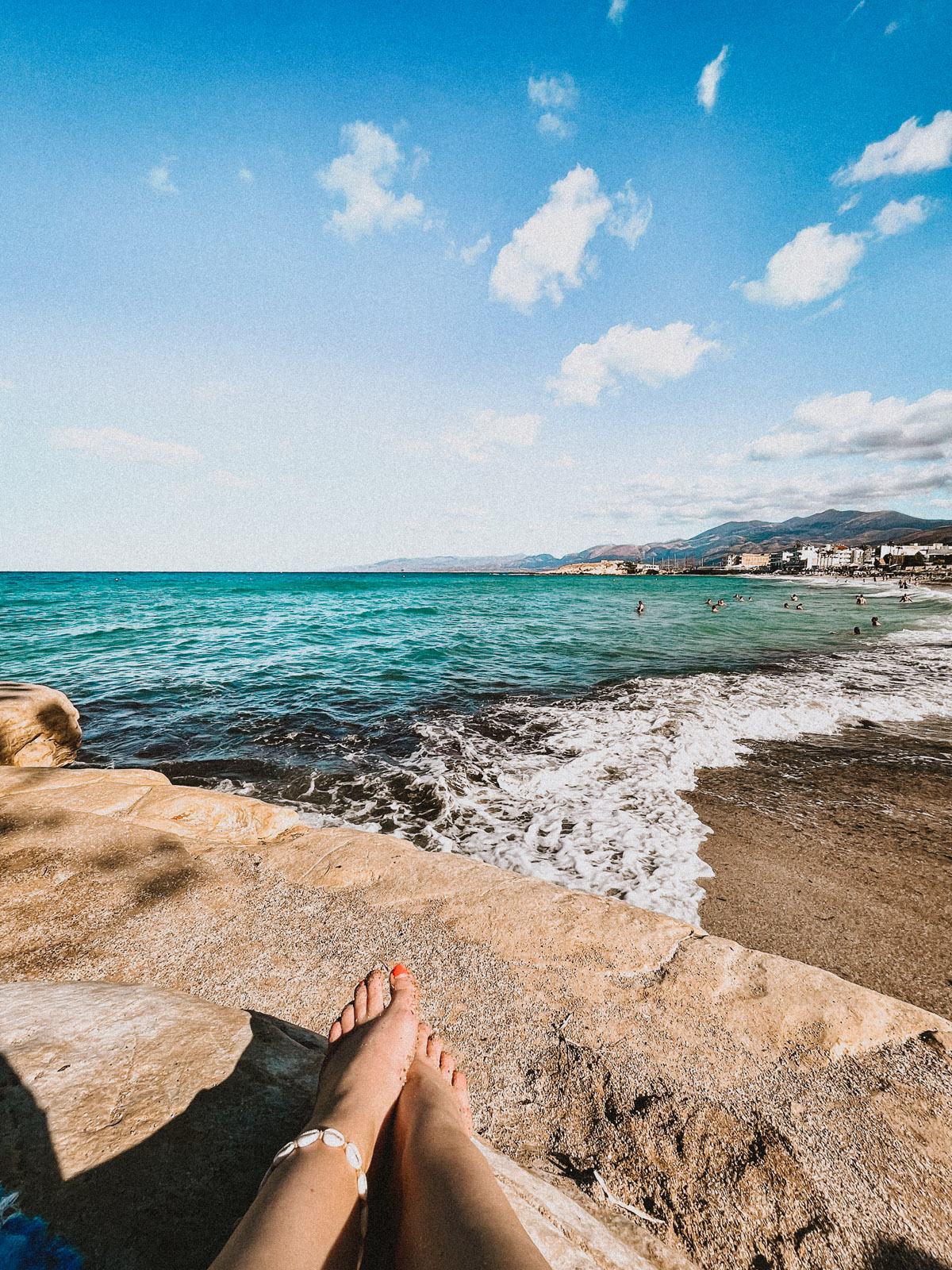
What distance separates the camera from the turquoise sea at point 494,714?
5.41m

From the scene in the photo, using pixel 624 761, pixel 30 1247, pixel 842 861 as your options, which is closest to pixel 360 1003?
pixel 30 1247

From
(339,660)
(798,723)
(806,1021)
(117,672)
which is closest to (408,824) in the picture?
(806,1021)

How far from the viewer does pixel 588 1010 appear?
2484mm

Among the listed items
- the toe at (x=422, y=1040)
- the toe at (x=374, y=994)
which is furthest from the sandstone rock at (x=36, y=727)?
the toe at (x=422, y=1040)

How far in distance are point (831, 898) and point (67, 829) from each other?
20.2 feet

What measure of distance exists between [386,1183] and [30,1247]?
3.52 feet

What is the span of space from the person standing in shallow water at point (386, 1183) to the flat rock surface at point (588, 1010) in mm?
296

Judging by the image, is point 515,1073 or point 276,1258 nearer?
point 276,1258

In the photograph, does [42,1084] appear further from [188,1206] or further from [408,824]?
[408,824]

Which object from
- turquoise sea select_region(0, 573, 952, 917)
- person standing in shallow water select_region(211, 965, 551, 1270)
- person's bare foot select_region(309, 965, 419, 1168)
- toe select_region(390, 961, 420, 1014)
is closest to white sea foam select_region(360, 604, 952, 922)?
turquoise sea select_region(0, 573, 952, 917)

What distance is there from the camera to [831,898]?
4.04m

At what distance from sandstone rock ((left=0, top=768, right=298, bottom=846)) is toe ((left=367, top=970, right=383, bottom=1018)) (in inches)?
81.9

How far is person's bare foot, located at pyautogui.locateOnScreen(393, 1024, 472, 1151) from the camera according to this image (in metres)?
1.84

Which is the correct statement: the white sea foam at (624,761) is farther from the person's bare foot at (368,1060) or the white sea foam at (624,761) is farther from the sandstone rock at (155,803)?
the person's bare foot at (368,1060)
